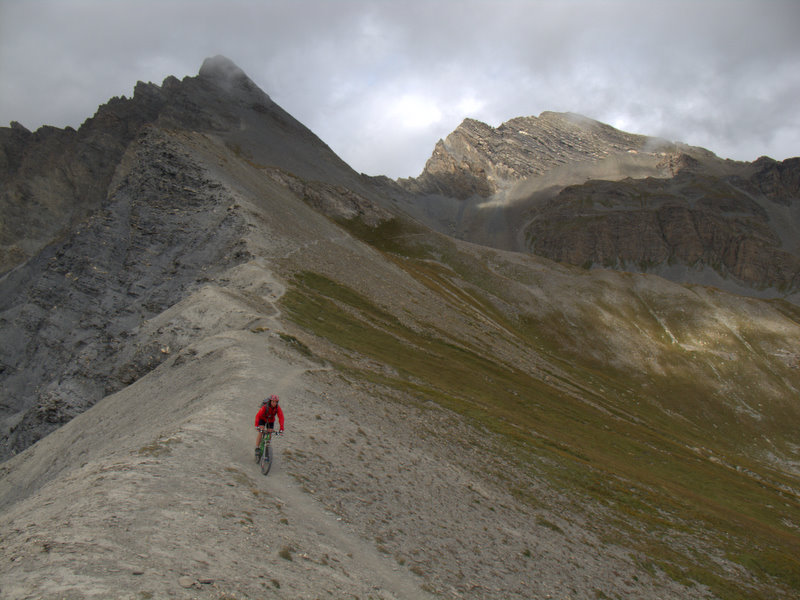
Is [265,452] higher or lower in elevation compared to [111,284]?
higher

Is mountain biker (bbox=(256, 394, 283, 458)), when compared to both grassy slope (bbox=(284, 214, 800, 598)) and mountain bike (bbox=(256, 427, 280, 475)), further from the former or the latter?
grassy slope (bbox=(284, 214, 800, 598))

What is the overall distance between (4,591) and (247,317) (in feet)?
103

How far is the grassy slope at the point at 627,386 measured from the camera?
1284 inches

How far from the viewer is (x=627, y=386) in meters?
107

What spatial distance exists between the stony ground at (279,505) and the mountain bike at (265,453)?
0.42m

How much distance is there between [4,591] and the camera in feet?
29.5

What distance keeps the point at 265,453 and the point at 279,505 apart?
2.73m

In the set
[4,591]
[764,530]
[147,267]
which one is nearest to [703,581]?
[764,530]

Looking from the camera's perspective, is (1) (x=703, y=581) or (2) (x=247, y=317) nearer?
(1) (x=703, y=581)

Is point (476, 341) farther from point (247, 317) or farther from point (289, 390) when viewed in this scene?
point (289, 390)

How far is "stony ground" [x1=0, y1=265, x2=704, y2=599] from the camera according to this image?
36.2ft

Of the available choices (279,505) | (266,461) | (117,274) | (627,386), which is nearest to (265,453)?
(266,461)

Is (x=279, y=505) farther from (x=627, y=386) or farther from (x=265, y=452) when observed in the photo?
(x=627, y=386)

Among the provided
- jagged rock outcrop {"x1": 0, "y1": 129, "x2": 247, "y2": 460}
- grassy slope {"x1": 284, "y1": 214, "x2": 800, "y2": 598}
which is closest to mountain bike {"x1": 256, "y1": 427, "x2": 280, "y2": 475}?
grassy slope {"x1": 284, "y1": 214, "x2": 800, "y2": 598}
